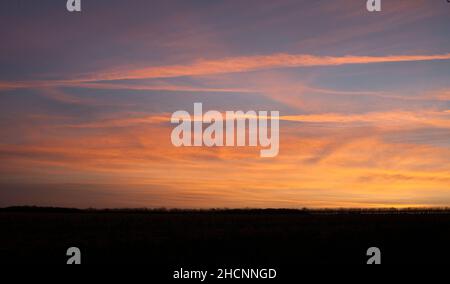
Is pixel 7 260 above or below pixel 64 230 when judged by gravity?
below

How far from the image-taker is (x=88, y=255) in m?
25.0

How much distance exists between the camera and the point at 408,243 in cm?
2830

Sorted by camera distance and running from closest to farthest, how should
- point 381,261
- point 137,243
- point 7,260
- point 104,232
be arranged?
point 381,261, point 7,260, point 137,243, point 104,232

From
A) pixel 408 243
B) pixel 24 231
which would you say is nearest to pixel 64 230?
pixel 24 231

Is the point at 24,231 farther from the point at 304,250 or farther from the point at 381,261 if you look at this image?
the point at 381,261

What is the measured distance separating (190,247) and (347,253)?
771 cm

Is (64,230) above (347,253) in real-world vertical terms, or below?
above

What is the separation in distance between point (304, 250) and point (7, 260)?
44.7ft
